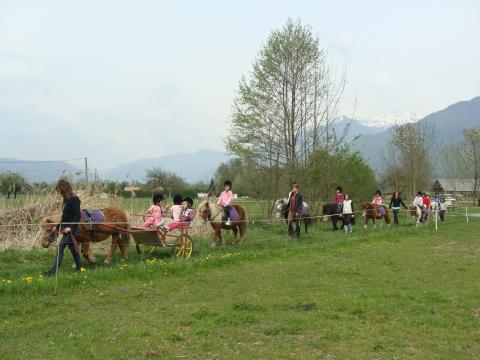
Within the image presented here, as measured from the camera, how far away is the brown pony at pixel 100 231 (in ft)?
32.9

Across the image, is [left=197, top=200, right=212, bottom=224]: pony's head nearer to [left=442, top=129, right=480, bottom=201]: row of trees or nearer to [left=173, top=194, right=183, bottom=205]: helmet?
[left=173, top=194, right=183, bottom=205]: helmet

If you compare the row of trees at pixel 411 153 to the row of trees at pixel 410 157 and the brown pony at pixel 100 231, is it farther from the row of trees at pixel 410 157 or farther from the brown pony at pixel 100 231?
the brown pony at pixel 100 231

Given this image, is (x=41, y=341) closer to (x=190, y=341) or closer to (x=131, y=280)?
(x=190, y=341)

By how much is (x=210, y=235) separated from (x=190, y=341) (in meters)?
11.6

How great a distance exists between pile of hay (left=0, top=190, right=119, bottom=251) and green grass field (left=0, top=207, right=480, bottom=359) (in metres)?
1.79

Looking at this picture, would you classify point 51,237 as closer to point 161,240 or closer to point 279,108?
point 161,240

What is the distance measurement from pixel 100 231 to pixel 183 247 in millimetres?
2087

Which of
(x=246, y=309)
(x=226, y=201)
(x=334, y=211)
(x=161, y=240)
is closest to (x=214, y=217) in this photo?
(x=226, y=201)

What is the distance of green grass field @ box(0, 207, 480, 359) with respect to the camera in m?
5.34

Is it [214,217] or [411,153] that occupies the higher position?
[411,153]

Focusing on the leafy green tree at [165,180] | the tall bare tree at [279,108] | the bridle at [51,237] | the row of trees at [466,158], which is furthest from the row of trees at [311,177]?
the row of trees at [466,158]

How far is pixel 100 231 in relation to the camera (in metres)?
10.8

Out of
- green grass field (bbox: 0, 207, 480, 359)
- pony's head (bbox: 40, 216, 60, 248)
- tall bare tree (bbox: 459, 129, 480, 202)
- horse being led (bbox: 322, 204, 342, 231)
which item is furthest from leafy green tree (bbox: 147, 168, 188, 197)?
pony's head (bbox: 40, 216, 60, 248)

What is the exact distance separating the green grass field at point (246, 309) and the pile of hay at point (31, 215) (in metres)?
1.79
